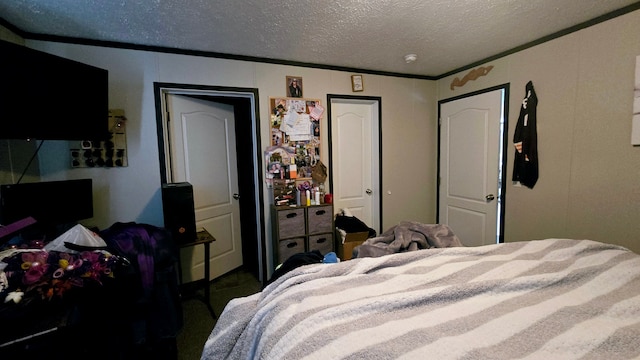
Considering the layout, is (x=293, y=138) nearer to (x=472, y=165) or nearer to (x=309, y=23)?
(x=309, y=23)

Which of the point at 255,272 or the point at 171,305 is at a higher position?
the point at 171,305

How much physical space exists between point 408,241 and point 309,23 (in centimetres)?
166

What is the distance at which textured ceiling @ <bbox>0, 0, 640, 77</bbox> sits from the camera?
167cm

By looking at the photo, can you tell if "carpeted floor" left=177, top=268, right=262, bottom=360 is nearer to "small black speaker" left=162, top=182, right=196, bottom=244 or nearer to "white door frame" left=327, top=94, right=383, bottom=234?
"small black speaker" left=162, top=182, right=196, bottom=244

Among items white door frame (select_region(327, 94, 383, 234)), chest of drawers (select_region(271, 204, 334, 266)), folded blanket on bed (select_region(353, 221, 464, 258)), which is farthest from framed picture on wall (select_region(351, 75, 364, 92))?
folded blanket on bed (select_region(353, 221, 464, 258))

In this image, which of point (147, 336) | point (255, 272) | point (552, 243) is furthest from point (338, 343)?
point (255, 272)

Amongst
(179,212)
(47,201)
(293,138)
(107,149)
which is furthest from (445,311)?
(107,149)

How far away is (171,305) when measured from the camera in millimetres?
1720

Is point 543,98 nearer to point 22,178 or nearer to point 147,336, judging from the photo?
point 147,336

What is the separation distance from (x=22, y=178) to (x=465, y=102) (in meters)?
3.95

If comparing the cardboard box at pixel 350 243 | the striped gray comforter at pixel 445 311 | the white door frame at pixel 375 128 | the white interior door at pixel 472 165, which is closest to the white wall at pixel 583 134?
the white interior door at pixel 472 165

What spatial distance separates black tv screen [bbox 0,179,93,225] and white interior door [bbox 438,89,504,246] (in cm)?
350

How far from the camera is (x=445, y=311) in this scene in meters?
0.90

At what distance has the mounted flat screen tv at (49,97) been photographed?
141 centimetres
